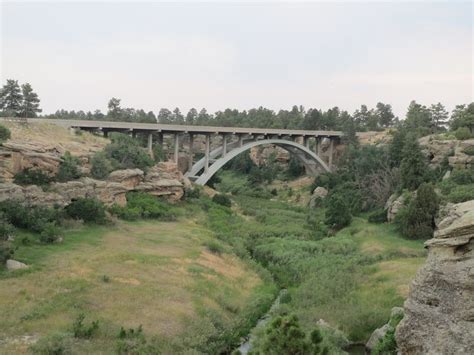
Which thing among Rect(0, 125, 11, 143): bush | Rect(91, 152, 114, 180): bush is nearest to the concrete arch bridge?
Rect(0, 125, 11, 143): bush

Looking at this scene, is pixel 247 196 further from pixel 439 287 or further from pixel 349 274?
pixel 439 287

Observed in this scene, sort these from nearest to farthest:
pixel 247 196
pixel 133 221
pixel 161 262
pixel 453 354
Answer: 1. pixel 453 354
2. pixel 161 262
3. pixel 133 221
4. pixel 247 196

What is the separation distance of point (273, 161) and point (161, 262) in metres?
59.5

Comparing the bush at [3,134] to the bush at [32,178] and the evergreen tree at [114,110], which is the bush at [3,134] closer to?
the bush at [32,178]

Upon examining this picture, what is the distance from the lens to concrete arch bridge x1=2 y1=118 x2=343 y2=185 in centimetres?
4628

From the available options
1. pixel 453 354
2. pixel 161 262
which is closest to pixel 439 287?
pixel 453 354

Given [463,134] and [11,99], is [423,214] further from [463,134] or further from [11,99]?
[11,99]

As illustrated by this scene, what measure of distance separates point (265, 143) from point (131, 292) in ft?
143

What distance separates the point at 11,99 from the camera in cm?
4047

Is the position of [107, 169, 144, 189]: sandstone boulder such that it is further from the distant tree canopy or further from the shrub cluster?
the distant tree canopy

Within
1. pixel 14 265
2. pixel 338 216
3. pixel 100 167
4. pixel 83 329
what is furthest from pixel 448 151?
pixel 83 329

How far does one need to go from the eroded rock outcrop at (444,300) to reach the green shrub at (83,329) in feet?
33.7

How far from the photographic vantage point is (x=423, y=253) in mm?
30000

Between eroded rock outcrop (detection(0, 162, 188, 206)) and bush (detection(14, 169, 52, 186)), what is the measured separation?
0.60 m
